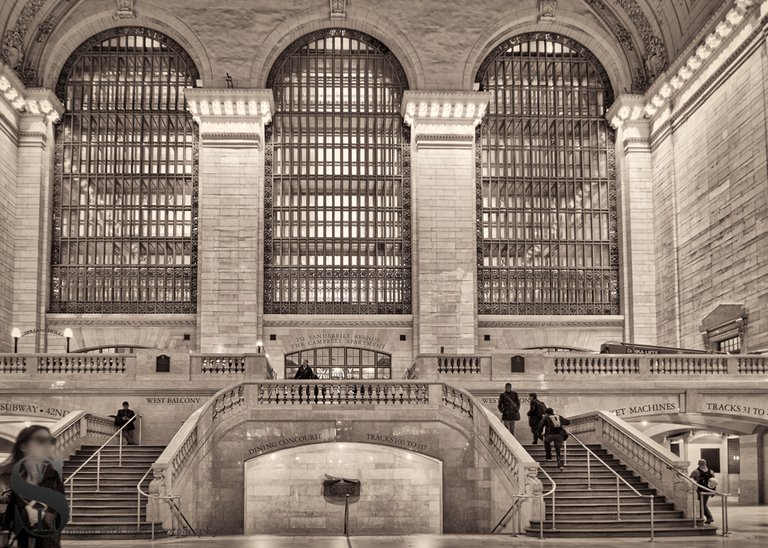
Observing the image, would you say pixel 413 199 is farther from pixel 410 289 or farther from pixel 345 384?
pixel 345 384

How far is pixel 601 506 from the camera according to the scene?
21.1m

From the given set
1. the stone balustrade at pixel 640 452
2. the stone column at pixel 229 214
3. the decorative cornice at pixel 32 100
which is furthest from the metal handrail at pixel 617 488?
the decorative cornice at pixel 32 100

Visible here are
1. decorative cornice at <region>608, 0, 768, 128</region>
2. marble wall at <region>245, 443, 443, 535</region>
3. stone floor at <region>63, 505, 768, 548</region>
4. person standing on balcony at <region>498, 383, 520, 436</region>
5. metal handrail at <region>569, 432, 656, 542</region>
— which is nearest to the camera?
stone floor at <region>63, 505, 768, 548</region>

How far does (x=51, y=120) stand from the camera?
36375 millimetres

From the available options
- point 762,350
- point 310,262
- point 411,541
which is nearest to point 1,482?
point 411,541

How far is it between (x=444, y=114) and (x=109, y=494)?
62.1 feet

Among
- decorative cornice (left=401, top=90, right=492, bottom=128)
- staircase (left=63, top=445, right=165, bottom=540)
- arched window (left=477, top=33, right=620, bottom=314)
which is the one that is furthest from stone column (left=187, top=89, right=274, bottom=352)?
staircase (left=63, top=445, right=165, bottom=540)

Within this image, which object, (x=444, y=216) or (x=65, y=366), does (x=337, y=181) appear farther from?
(x=65, y=366)

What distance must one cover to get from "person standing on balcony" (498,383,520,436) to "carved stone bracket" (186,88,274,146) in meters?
14.6

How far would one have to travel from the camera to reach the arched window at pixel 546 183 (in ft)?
120

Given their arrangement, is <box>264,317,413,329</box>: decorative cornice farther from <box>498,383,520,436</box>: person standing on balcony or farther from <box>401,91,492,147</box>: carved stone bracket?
<box>498,383,520,436</box>: person standing on balcony

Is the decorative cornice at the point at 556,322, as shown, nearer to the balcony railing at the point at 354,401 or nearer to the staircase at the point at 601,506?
the balcony railing at the point at 354,401

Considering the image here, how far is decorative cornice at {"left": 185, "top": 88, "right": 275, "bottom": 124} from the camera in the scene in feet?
117

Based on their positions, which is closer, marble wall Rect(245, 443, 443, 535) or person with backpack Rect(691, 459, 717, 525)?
person with backpack Rect(691, 459, 717, 525)
